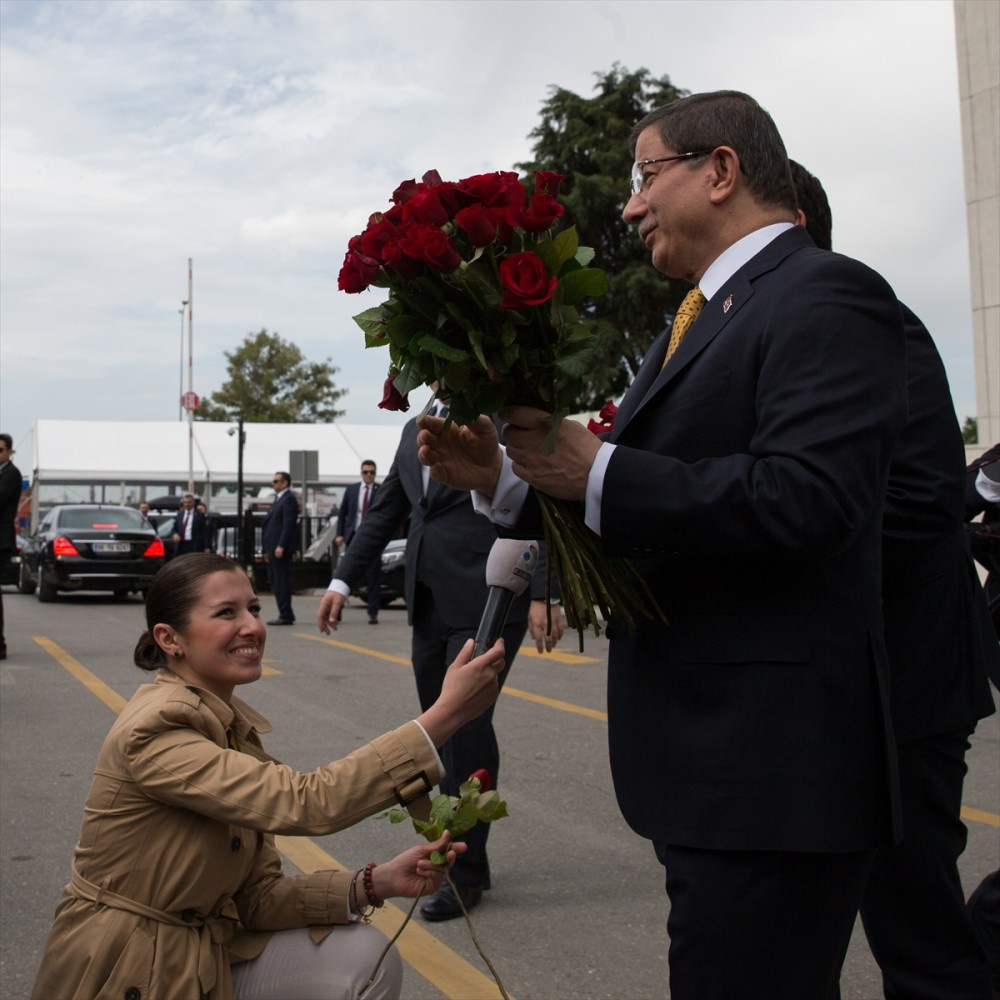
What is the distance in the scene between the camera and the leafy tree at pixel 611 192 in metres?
40.5

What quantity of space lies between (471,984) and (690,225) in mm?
2707

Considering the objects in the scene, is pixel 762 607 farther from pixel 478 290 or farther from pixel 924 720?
pixel 924 720

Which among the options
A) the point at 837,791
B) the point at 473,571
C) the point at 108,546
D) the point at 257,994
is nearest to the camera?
the point at 837,791

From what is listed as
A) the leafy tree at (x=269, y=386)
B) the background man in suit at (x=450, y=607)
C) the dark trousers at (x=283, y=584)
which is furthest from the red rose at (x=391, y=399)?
the leafy tree at (x=269, y=386)

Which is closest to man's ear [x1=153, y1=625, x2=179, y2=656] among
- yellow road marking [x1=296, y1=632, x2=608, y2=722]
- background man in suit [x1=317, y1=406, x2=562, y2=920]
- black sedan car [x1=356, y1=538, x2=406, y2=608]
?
background man in suit [x1=317, y1=406, x2=562, y2=920]

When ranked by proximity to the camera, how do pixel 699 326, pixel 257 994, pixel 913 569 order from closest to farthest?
pixel 699 326
pixel 257 994
pixel 913 569

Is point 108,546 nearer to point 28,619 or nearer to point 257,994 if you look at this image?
point 28,619

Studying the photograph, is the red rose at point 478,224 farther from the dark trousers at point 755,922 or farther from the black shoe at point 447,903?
the black shoe at point 447,903

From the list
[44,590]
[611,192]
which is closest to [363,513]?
[44,590]

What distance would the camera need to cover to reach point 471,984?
13.7ft

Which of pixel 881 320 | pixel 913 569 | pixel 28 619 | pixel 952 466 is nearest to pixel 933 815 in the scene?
pixel 913 569

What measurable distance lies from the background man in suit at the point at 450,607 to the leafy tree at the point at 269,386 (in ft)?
186

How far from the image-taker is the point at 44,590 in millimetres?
22109

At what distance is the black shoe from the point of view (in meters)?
4.84
